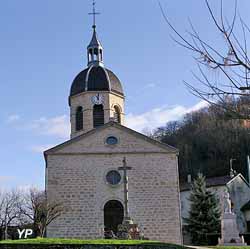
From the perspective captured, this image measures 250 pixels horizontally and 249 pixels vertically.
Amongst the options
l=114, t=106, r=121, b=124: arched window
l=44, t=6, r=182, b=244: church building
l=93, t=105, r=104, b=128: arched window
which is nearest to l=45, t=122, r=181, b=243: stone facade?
l=44, t=6, r=182, b=244: church building

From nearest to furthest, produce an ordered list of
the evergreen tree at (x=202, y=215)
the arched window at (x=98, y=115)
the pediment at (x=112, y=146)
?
1. the pediment at (x=112, y=146)
2. the arched window at (x=98, y=115)
3. the evergreen tree at (x=202, y=215)

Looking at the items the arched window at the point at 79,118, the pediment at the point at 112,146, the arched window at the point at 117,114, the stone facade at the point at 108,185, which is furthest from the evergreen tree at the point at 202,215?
the arched window at the point at 79,118

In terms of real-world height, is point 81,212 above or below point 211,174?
below

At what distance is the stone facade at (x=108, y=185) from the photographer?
944 inches

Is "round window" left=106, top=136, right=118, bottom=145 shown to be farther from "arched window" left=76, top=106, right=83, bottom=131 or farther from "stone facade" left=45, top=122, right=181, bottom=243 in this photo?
"arched window" left=76, top=106, right=83, bottom=131

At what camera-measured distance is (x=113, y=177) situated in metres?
25.0

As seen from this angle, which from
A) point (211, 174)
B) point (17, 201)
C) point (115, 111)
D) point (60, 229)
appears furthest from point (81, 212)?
point (211, 174)

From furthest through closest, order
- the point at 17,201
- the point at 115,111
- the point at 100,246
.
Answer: the point at 17,201, the point at 115,111, the point at 100,246

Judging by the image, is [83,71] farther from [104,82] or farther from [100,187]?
[100,187]

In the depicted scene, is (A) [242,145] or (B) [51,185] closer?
(B) [51,185]

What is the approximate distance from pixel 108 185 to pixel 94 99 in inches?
248

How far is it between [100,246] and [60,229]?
9590 mm

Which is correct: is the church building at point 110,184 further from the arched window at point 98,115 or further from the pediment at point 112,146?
the arched window at point 98,115

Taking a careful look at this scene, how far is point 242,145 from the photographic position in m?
55.5
